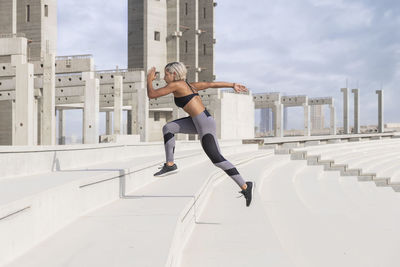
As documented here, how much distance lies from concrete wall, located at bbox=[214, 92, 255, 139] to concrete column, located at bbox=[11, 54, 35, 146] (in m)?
17.7

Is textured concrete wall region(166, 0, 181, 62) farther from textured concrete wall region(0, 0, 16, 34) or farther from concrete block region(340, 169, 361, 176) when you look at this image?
concrete block region(340, 169, 361, 176)

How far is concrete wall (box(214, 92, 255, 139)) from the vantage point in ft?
104

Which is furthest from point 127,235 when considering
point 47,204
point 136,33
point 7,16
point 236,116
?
point 136,33

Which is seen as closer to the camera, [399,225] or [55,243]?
[55,243]

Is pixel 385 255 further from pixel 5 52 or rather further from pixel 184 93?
pixel 5 52

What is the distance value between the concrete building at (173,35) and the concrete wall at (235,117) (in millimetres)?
7027

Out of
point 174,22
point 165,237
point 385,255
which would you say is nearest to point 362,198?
point 385,255

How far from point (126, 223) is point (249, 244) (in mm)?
1161

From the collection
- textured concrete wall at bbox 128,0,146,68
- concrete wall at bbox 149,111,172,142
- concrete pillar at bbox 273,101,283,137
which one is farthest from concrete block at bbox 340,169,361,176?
textured concrete wall at bbox 128,0,146,68

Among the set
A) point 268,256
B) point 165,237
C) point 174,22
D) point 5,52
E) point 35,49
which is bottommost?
point 268,256

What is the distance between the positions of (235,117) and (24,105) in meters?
21.0

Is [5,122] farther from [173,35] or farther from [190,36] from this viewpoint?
[190,36]

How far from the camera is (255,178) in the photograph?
8.84 meters

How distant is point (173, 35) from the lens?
38.2 m
